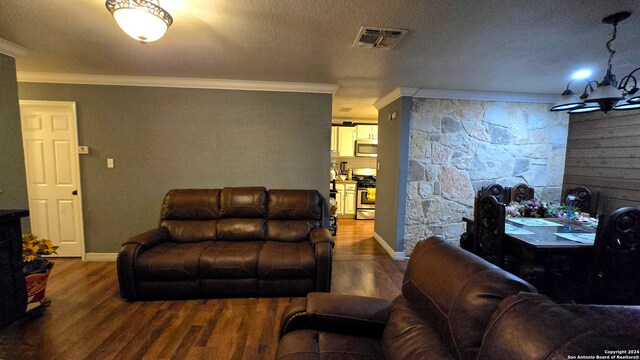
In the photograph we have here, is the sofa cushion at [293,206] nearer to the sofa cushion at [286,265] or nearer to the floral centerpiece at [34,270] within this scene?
the sofa cushion at [286,265]

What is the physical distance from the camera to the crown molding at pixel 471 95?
3.68 m

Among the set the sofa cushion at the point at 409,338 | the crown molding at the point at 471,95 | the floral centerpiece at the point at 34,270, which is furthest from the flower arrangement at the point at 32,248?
the crown molding at the point at 471,95

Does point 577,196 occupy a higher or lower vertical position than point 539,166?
lower

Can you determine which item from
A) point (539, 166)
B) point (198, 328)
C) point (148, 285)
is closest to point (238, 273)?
point (198, 328)

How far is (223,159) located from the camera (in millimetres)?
3602

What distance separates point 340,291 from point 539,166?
3.63 metres

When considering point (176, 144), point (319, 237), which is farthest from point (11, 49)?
point (319, 237)

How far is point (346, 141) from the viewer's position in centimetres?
635

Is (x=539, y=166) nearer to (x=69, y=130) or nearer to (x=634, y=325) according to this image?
(x=634, y=325)

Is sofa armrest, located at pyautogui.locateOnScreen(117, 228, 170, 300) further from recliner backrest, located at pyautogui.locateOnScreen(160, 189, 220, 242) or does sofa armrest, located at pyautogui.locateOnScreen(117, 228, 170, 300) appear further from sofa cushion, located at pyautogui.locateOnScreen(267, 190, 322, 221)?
sofa cushion, located at pyautogui.locateOnScreen(267, 190, 322, 221)

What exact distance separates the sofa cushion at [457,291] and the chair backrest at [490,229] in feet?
3.55

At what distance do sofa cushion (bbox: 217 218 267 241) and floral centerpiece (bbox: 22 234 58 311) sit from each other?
4.97ft

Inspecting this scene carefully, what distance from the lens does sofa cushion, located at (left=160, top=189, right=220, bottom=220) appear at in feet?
10.3

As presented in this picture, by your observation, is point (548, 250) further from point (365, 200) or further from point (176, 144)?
point (365, 200)
